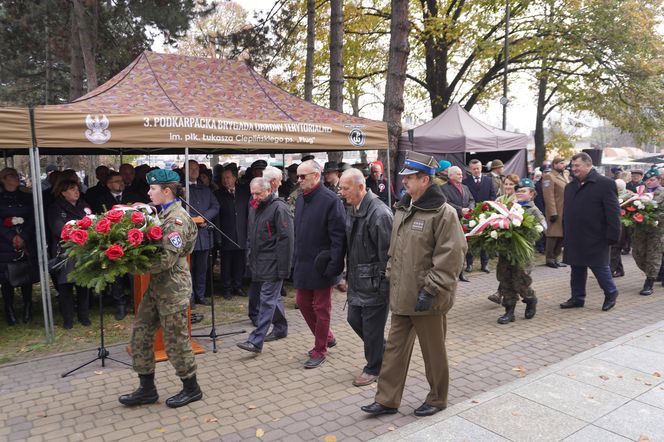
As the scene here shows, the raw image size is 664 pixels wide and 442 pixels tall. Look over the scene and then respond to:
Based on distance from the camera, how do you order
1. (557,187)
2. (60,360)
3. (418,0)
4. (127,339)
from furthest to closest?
(418,0)
(557,187)
(127,339)
(60,360)

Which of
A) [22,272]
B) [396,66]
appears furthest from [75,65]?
[22,272]

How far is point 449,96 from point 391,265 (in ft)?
64.3

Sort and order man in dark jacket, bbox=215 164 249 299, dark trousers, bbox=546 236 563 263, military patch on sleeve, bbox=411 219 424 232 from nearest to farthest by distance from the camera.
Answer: military patch on sleeve, bbox=411 219 424 232 → man in dark jacket, bbox=215 164 249 299 → dark trousers, bbox=546 236 563 263

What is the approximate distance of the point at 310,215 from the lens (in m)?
5.29

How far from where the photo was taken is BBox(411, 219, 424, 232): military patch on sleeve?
387 centimetres

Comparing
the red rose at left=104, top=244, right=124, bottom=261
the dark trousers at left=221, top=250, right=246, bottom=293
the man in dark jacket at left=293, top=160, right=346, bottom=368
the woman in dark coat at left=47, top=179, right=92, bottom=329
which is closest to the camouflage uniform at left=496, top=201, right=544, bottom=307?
the man in dark jacket at left=293, top=160, right=346, bottom=368

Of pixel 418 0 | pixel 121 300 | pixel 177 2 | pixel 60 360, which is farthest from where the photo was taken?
pixel 418 0

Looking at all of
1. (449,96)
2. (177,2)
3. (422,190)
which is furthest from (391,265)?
(449,96)

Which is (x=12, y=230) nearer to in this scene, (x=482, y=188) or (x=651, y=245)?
(x=482, y=188)

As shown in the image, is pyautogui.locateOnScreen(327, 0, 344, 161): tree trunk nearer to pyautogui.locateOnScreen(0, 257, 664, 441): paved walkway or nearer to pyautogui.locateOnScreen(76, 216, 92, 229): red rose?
pyautogui.locateOnScreen(0, 257, 664, 441): paved walkway

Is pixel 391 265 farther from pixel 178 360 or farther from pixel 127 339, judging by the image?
pixel 127 339

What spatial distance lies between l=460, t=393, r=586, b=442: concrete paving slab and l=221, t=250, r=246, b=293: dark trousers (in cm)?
500

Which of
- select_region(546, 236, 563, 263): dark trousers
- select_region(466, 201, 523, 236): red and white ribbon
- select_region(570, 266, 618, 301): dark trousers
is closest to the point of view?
select_region(466, 201, 523, 236): red and white ribbon

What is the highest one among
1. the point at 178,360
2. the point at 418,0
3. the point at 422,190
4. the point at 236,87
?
the point at 418,0
